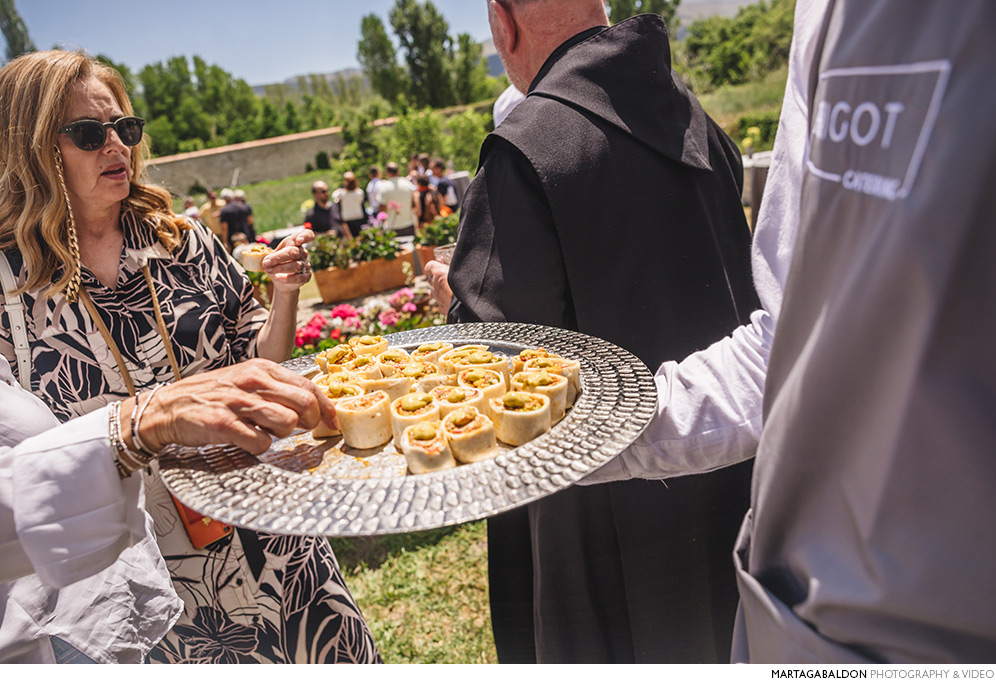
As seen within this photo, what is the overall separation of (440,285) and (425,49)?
242 ft

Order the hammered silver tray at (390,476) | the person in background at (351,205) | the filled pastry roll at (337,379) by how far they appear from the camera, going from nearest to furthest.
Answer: the hammered silver tray at (390,476) < the filled pastry roll at (337,379) < the person in background at (351,205)

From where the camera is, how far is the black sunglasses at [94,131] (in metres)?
2.21

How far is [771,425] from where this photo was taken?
85cm

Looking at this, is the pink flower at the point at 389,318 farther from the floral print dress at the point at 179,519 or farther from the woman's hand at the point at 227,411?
the woman's hand at the point at 227,411

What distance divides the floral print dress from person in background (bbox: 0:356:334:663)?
1.80 feet

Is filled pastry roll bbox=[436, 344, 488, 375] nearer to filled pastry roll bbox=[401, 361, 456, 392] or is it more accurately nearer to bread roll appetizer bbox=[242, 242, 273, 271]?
filled pastry roll bbox=[401, 361, 456, 392]

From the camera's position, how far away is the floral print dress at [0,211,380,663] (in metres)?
2.16

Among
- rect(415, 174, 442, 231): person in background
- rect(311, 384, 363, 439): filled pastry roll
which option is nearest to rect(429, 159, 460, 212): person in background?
rect(415, 174, 442, 231): person in background

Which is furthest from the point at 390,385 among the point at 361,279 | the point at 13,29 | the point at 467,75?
the point at 13,29

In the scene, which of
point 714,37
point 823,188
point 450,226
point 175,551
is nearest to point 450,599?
point 175,551

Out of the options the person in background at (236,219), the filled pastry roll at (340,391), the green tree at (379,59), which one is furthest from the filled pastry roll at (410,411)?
the green tree at (379,59)

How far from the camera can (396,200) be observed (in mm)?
12727

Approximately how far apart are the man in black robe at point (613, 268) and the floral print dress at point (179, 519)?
2.61ft

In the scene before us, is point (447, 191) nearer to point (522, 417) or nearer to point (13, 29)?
point (522, 417)
